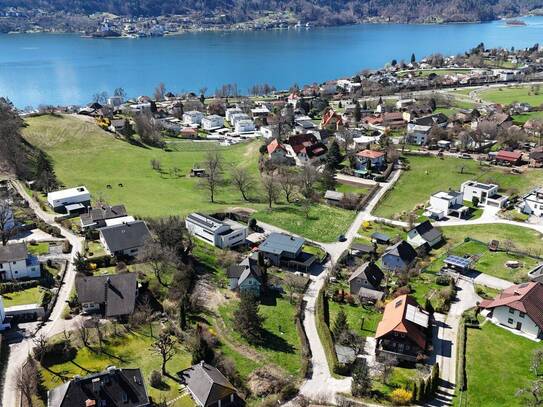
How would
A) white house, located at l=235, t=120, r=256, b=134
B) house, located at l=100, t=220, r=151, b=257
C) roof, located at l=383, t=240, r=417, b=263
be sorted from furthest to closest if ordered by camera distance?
white house, located at l=235, t=120, r=256, b=134
roof, located at l=383, t=240, r=417, b=263
house, located at l=100, t=220, r=151, b=257

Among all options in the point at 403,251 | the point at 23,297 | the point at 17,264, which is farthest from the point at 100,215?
the point at 403,251

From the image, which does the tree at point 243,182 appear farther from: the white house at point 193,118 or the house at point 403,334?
the white house at point 193,118

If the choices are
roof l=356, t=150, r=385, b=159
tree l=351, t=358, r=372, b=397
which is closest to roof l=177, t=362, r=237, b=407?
tree l=351, t=358, r=372, b=397

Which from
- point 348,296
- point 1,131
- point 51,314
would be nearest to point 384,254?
point 348,296

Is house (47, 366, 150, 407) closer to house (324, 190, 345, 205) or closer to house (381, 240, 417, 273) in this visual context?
house (381, 240, 417, 273)

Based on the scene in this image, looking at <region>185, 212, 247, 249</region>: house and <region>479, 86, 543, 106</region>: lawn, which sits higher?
<region>185, 212, 247, 249</region>: house

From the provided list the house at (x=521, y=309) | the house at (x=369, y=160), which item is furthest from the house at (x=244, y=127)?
the house at (x=521, y=309)

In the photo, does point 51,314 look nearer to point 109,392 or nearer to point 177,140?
point 109,392
